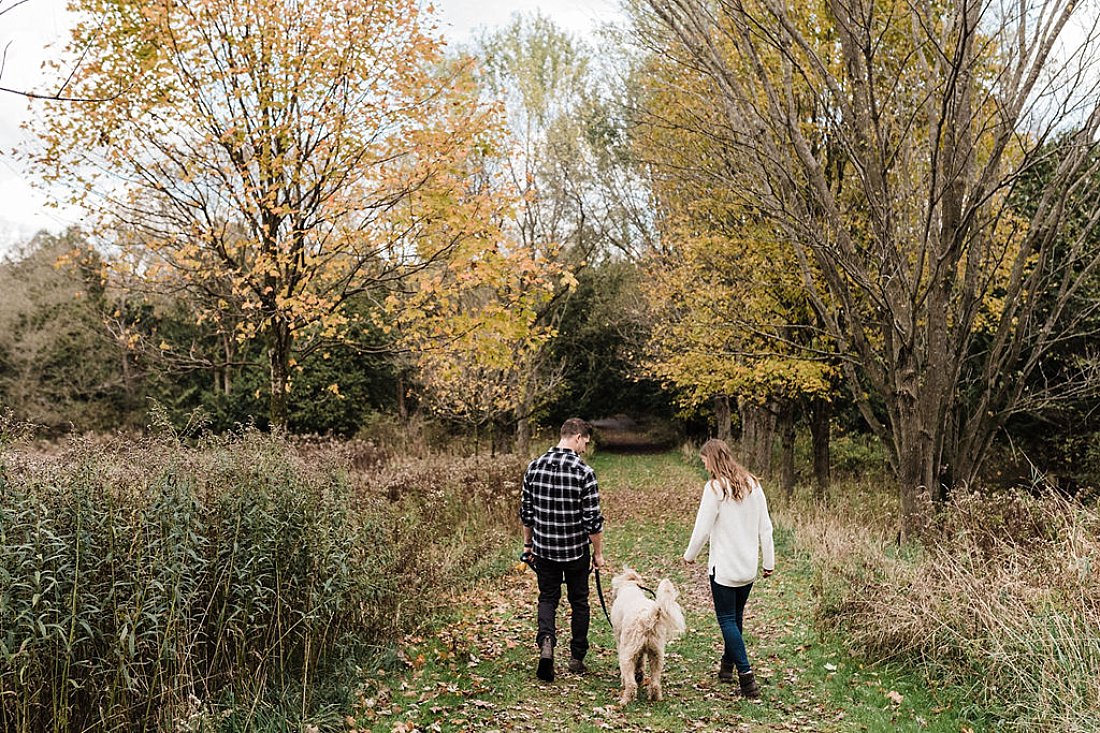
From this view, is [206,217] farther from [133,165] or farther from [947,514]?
[947,514]

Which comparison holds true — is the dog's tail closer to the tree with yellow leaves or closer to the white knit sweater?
the white knit sweater

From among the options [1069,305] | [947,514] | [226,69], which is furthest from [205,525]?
[1069,305]

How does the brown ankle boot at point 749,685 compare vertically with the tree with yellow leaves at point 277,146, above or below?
below

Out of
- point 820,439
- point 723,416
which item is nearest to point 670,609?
point 820,439

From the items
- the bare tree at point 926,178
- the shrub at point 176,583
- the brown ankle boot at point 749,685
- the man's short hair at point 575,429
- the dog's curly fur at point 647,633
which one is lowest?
the brown ankle boot at point 749,685

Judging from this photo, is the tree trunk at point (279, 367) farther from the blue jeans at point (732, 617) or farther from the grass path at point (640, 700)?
the blue jeans at point (732, 617)

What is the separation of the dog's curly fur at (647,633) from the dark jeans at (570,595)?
1.94 ft

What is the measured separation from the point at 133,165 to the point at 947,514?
9496 millimetres

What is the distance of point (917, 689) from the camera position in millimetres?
5723

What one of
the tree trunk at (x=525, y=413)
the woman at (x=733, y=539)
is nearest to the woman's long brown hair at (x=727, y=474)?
the woman at (x=733, y=539)

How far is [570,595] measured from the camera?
20.7 feet

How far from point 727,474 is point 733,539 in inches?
18.7

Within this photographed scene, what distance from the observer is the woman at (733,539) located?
18.9ft

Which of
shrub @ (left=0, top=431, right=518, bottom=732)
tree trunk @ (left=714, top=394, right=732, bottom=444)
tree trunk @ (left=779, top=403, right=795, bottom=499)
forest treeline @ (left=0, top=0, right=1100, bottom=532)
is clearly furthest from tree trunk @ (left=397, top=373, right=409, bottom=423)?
shrub @ (left=0, top=431, right=518, bottom=732)
